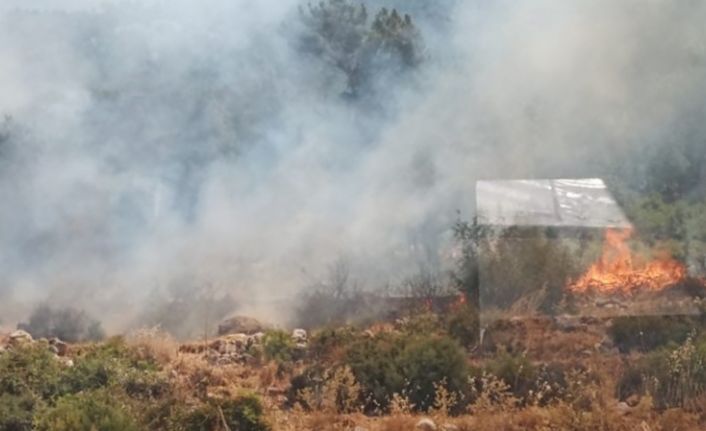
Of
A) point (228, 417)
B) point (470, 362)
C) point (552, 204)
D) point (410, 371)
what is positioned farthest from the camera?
point (552, 204)

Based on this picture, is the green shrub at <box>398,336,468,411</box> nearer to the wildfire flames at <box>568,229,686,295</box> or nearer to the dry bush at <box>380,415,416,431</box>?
the dry bush at <box>380,415,416,431</box>

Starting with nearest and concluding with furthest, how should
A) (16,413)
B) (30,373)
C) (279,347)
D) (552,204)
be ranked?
1. (16,413)
2. (30,373)
3. (279,347)
4. (552,204)

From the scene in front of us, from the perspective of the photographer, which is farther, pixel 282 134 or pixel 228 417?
pixel 282 134

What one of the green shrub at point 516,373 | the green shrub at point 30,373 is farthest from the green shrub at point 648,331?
the green shrub at point 30,373

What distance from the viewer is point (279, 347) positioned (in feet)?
41.8

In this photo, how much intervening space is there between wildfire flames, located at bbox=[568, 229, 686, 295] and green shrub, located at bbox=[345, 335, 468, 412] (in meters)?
2.78

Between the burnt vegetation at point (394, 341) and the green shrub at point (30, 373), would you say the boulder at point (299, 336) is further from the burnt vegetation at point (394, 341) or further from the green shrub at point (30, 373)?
the green shrub at point (30, 373)

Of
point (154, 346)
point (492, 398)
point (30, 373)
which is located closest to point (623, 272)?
point (492, 398)

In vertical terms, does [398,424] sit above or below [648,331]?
below

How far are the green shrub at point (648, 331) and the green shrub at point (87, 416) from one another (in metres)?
6.17

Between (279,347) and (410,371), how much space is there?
2.89 metres

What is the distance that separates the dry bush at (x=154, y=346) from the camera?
12.1 m

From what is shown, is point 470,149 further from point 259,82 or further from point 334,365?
point 334,365

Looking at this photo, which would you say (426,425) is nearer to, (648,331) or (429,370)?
(429,370)
